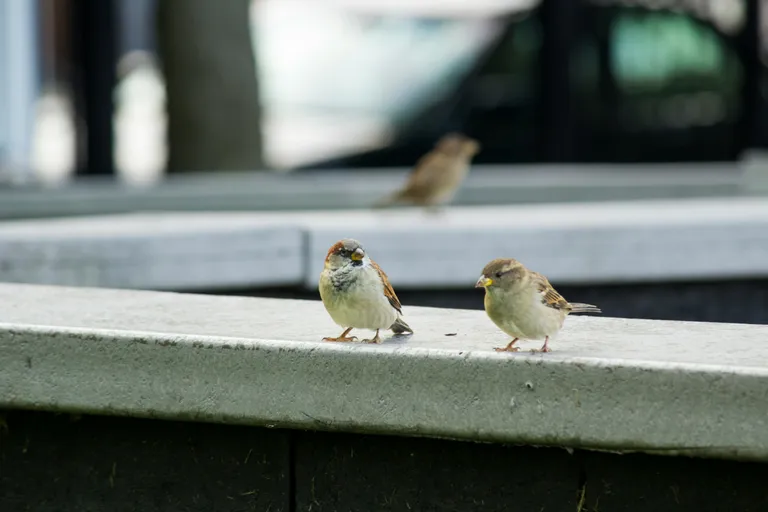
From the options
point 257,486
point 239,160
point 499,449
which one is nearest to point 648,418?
point 499,449

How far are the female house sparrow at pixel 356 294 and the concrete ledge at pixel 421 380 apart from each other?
0.07 metres

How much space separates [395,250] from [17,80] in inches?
410

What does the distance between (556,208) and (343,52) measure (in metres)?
7.14

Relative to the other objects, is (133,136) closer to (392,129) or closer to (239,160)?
(392,129)

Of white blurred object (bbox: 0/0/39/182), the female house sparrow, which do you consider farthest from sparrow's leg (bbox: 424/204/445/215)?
white blurred object (bbox: 0/0/39/182)

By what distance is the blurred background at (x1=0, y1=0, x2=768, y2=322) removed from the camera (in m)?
10.8

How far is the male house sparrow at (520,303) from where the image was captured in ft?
9.62

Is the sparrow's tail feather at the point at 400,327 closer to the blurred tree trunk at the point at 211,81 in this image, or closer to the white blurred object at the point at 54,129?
the blurred tree trunk at the point at 211,81

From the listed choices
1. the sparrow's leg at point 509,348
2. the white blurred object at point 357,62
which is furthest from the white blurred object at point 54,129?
the sparrow's leg at point 509,348

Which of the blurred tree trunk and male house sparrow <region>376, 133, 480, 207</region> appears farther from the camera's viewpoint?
the blurred tree trunk

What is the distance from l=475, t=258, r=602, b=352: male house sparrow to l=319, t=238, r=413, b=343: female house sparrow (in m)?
0.24

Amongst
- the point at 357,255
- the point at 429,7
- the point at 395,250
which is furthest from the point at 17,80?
the point at 357,255

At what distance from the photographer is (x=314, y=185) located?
8.70 m

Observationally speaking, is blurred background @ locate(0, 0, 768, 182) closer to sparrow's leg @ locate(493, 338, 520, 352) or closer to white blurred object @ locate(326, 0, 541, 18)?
white blurred object @ locate(326, 0, 541, 18)
